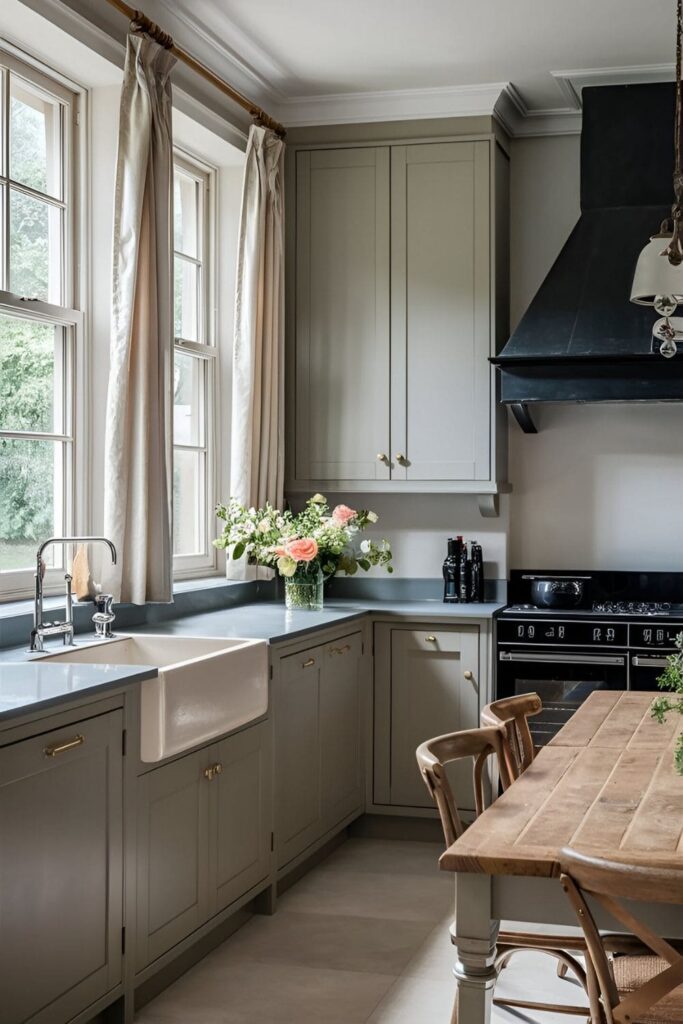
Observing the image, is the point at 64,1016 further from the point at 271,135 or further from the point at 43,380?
the point at 271,135

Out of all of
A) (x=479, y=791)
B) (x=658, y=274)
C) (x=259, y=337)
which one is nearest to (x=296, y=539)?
(x=259, y=337)

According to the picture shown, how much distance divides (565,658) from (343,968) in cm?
171

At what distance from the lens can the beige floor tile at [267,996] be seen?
302 centimetres

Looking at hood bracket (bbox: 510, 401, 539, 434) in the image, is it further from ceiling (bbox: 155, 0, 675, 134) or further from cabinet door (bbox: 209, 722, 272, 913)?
cabinet door (bbox: 209, 722, 272, 913)

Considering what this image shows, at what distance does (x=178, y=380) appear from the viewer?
4758mm

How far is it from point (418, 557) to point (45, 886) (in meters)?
3.03

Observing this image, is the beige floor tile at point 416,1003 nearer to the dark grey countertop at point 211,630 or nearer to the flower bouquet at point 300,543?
the dark grey countertop at point 211,630

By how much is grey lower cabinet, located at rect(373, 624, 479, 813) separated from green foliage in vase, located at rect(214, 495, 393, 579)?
0.33 meters

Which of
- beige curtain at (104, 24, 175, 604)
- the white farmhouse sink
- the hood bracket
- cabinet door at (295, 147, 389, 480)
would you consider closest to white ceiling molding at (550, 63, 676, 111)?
cabinet door at (295, 147, 389, 480)

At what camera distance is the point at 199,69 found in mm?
4211

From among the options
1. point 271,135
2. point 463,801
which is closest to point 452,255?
point 271,135

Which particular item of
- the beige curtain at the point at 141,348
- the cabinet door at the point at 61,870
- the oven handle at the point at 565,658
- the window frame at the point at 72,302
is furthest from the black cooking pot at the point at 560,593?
the cabinet door at the point at 61,870

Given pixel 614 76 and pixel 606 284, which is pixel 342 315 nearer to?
pixel 606 284

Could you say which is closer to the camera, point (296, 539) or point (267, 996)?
point (267, 996)
